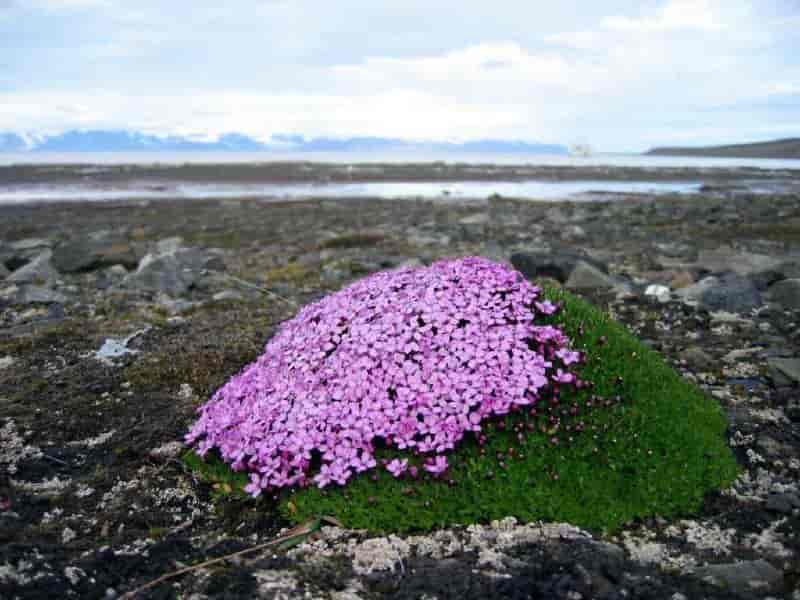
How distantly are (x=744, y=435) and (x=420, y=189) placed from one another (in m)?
48.8

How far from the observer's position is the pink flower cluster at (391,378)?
5078mm

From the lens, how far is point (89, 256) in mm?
17250

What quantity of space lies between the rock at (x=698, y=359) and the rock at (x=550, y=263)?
13.9 ft

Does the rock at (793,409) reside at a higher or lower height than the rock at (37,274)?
lower

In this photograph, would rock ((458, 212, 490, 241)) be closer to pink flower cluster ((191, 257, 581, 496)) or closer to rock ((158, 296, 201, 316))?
rock ((158, 296, 201, 316))

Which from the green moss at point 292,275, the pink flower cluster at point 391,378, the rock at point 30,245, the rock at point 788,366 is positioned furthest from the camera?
the rock at point 30,245

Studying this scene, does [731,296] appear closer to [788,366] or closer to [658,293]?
[658,293]

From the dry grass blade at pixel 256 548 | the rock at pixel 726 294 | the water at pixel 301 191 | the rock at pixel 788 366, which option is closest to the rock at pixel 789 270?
the rock at pixel 726 294

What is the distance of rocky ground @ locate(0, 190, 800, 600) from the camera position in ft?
14.2

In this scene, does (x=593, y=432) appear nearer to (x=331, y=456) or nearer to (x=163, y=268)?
(x=331, y=456)

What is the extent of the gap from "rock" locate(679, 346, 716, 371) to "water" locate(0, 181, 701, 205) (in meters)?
35.2

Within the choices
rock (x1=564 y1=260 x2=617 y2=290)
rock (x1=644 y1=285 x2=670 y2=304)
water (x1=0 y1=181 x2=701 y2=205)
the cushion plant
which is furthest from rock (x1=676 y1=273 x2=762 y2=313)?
water (x1=0 y1=181 x2=701 y2=205)

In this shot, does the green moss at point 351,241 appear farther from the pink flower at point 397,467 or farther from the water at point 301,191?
the water at point 301,191

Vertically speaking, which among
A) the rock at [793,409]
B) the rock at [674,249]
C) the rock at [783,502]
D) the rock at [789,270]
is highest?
the rock at [789,270]
